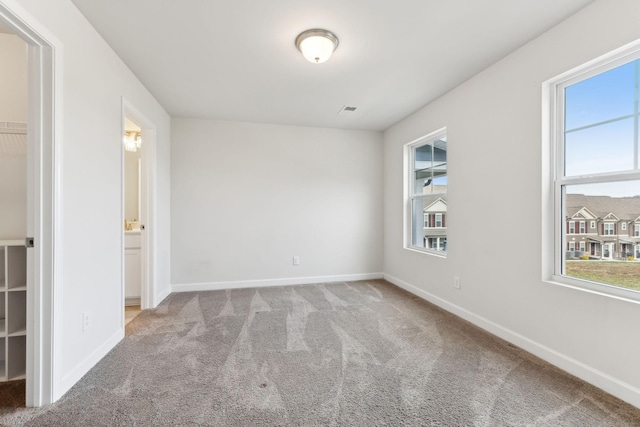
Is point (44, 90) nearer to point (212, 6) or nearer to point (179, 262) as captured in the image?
point (212, 6)

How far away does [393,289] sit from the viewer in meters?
4.13

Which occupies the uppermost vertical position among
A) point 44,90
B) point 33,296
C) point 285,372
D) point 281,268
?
point 44,90

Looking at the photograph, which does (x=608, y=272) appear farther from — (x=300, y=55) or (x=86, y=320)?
(x=86, y=320)

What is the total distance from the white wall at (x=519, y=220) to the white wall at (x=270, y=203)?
132 centimetres

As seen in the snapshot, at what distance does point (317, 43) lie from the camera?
218cm

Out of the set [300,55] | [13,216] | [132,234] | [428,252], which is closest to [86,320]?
[13,216]

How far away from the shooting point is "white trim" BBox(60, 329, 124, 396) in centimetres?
183

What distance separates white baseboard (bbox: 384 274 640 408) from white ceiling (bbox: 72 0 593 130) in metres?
2.35

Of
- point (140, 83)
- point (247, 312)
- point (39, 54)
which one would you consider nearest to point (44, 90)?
point (39, 54)

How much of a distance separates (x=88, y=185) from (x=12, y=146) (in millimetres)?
540

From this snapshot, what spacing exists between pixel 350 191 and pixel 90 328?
355 cm

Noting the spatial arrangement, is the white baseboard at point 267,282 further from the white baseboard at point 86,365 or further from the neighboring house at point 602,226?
the neighboring house at point 602,226

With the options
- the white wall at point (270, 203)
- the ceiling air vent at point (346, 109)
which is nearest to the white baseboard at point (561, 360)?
the white wall at point (270, 203)

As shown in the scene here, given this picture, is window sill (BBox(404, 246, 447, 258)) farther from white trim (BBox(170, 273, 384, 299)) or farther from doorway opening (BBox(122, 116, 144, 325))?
doorway opening (BBox(122, 116, 144, 325))
